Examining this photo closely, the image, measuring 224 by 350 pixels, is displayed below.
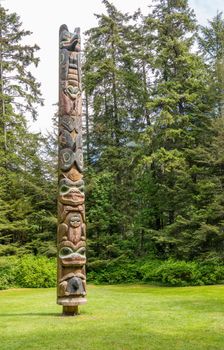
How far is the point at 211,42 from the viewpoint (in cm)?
2880

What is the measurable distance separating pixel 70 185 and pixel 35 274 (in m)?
13.6

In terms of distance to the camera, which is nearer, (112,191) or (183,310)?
(183,310)

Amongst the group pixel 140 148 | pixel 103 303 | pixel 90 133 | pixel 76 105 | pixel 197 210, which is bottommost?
pixel 103 303

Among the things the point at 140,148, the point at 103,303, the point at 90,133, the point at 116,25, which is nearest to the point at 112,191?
the point at 140,148

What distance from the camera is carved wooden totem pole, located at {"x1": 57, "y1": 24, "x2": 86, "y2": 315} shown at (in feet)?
32.8

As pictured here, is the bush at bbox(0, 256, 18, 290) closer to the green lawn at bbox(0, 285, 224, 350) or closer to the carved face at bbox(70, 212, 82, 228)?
the green lawn at bbox(0, 285, 224, 350)

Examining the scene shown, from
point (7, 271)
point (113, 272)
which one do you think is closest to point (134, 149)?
point (113, 272)

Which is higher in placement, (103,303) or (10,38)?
(10,38)

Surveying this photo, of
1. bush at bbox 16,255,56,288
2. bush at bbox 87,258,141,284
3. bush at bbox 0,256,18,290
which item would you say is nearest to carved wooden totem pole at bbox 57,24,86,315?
bush at bbox 16,255,56,288

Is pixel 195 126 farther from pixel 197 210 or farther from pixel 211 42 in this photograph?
pixel 211 42

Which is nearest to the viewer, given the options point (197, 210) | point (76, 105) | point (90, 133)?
Answer: point (76, 105)

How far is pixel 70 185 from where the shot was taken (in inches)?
415

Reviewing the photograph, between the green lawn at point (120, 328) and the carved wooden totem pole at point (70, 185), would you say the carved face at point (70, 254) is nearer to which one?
the carved wooden totem pole at point (70, 185)

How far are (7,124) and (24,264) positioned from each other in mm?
10238
